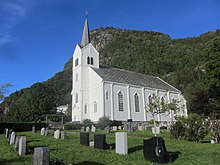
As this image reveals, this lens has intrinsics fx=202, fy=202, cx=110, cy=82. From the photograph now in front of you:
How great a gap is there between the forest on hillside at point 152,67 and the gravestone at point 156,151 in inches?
1225

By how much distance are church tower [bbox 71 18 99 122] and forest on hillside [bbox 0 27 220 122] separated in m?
15.5

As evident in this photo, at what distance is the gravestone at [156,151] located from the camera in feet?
25.3

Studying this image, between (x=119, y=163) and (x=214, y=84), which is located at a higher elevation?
(x=214, y=84)

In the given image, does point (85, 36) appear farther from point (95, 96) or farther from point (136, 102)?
point (136, 102)

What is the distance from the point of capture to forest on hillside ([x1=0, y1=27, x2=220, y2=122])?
4019cm

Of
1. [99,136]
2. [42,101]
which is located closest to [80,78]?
[42,101]

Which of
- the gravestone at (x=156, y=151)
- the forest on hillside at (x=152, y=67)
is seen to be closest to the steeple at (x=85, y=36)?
the forest on hillside at (x=152, y=67)

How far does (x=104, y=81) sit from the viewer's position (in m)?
36.2

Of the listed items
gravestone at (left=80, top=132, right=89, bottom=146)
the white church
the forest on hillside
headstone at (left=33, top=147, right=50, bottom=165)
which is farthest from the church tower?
headstone at (left=33, top=147, right=50, bottom=165)

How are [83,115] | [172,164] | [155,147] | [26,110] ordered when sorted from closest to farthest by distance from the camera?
[172,164]
[155,147]
[83,115]
[26,110]

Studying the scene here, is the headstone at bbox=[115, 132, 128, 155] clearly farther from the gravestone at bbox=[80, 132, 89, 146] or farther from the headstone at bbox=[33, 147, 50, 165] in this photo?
the headstone at bbox=[33, 147, 50, 165]

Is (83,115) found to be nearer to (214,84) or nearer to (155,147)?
(214,84)

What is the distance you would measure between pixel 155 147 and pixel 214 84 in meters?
32.2

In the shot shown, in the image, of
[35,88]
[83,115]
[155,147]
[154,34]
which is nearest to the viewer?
[155,147]
